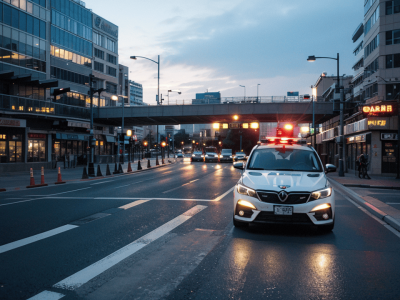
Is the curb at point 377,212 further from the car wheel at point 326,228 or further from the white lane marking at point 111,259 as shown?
the white lane marking at point 111,259

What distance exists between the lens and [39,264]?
5.44 meters

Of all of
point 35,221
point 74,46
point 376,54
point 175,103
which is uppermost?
point 74,46

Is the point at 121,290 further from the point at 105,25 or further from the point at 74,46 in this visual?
the point at 105,25

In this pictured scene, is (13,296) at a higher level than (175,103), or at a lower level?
lower

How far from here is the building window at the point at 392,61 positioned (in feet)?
115

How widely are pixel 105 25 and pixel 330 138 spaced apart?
43.1m

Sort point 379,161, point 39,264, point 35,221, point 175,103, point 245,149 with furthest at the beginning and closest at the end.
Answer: point 245,149, point 175,103, point 379,161, point 35,221, point 39,264

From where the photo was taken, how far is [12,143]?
3462 centimetres

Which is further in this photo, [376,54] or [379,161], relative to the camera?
[376,54]

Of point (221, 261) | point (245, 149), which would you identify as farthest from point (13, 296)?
point (245, 149)

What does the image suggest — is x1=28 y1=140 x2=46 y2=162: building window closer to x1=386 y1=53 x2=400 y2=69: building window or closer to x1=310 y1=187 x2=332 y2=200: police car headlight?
x1=386 y1=53 x2=400 y2=69: building window

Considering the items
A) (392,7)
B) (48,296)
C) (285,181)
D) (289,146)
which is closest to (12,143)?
(289,146)

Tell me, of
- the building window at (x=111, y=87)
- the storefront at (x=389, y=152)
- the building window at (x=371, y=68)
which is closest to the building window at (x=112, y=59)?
the building window at (x=111, y=87)

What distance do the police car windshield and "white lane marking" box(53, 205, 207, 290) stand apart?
227cm
